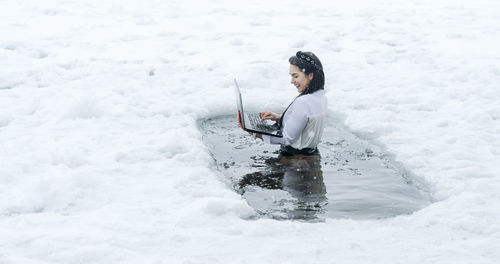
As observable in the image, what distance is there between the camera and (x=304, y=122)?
608 centimetres

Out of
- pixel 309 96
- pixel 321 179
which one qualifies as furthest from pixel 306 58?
pixel 321 179

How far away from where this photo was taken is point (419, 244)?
4.45 m

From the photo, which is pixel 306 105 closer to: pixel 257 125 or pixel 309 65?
pixel 309 65

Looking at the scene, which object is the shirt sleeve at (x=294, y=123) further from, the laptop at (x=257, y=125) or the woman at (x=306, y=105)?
the laptop at (x=257, y=125)

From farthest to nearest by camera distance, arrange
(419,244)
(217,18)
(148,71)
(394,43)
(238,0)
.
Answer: (238,0) → (217,18) → (394,43) → (148,71) → (419,244)

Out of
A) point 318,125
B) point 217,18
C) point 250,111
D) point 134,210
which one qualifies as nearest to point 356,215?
point 318,125

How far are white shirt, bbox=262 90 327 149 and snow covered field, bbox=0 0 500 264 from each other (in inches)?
33.3

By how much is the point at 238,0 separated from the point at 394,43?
16.3 feet

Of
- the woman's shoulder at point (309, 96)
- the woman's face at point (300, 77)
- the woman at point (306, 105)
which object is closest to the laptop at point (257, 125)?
the woman at point (306, 105)

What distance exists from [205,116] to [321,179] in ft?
7.53

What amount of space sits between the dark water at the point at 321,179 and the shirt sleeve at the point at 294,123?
24 centimetres

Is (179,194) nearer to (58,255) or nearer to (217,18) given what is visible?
(58,255)

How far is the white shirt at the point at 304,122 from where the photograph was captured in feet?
19.8

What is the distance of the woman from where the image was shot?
600cm
